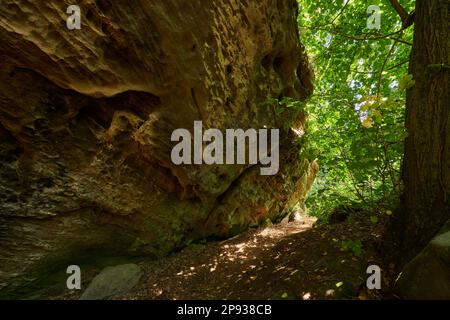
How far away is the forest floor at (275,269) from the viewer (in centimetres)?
328

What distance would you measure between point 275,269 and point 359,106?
2.81 meters

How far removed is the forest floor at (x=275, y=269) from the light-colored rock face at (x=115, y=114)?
2.95 feet

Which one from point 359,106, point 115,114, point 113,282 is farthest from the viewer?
point 115,114

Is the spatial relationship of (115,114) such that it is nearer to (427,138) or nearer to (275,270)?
(275,270)

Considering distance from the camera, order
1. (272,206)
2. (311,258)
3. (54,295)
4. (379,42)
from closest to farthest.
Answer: (311,258) → (54,295) → (379,42) → (272,206)

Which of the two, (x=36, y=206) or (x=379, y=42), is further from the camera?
(x=379, y=42)

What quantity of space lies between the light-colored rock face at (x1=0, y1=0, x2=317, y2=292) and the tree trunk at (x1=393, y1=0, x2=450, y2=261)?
3.26m

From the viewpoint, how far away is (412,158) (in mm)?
3275

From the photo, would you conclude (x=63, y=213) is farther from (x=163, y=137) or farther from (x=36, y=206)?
(x=163, y=137)

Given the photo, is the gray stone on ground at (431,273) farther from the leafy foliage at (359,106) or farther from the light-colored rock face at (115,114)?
the light-colored rock face at (115,114)

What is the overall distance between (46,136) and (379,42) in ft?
24.9

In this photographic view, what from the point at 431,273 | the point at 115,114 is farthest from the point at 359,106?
the point at 115,114

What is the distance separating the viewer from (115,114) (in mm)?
4824

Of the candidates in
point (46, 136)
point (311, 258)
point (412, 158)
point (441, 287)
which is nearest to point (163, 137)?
point (46, 136)
